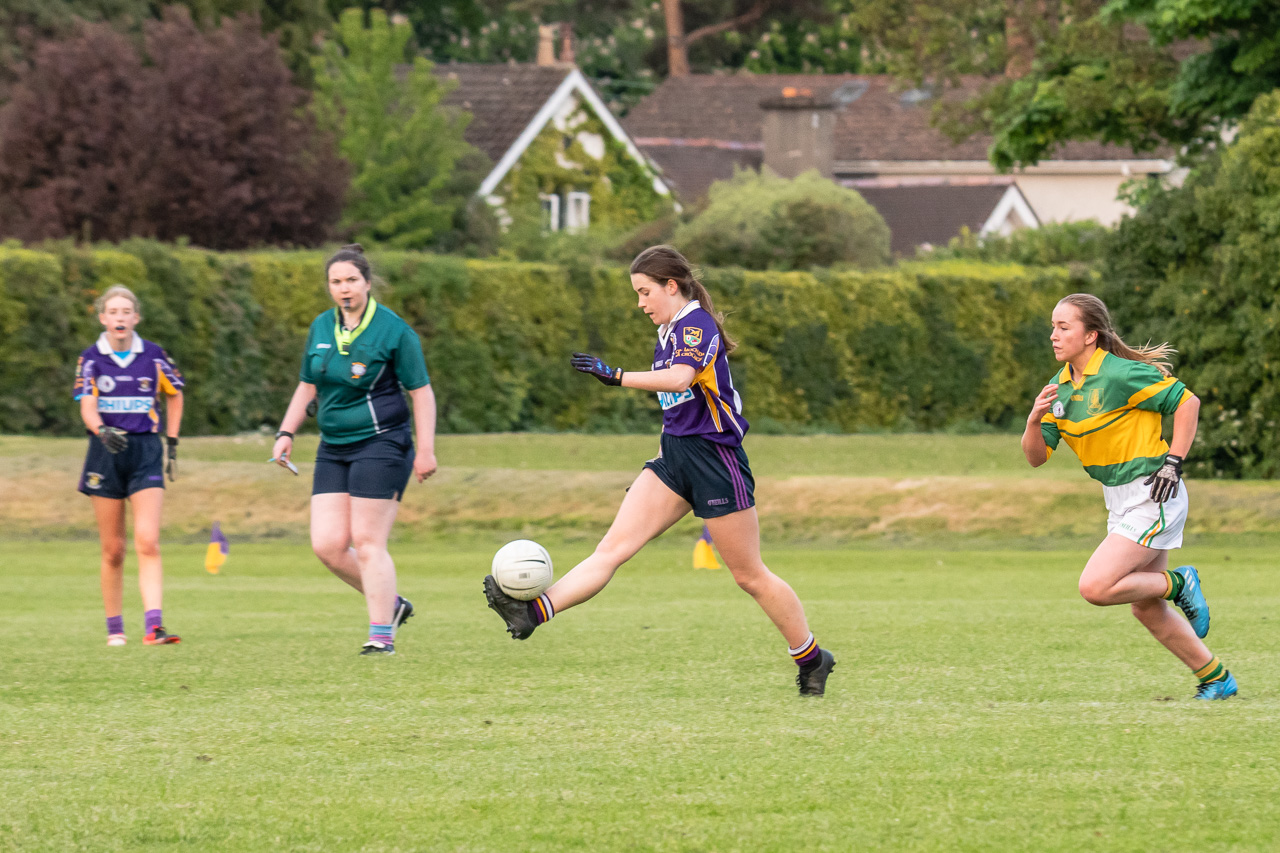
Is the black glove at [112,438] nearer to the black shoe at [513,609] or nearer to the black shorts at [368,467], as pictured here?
the black shorts at [368,467]

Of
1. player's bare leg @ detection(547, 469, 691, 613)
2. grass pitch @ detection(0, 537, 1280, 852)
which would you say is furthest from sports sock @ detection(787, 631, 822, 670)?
player's bare leg @ detection(547, 469, 691, 613)

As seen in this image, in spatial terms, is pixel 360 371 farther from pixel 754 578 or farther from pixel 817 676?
pixel 817 676

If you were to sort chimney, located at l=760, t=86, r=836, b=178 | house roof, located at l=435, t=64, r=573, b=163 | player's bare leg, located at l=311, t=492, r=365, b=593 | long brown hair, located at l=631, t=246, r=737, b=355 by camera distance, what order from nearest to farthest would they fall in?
long brown hair, located at l=631, t=246, r=737, b=355
player's bare leg, located at l=311, t=492, r=365, b=593
house roof, located at l=435, t=64, r=573, b=163
chimney, located at l=760, t=86, r=836, b=178

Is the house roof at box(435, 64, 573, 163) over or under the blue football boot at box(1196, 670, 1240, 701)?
under

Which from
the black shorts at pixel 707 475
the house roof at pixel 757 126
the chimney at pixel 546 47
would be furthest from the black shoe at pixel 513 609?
the chimney at pixel 546 47

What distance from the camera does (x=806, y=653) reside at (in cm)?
749

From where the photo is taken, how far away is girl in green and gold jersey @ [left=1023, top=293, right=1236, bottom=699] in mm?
7266

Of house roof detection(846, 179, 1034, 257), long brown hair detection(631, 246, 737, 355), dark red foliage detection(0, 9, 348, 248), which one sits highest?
long brown hair detection(631, 246, 737, 355)

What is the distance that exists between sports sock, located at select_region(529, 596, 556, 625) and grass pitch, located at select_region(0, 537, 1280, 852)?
37 cm

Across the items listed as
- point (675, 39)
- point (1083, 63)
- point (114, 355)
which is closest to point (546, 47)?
point (675, 39)

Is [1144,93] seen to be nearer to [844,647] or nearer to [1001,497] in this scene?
[1001,497]

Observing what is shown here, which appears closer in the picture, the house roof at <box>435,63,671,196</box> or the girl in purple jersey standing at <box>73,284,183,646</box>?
the girl in purple jersey standing at <box>73,284,183,646</box>

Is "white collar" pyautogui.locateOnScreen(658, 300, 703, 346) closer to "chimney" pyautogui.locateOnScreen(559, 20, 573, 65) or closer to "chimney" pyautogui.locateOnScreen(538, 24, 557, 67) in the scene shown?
"chimney" pyautogui.locateOnScreen(559, 20, 573, 65)

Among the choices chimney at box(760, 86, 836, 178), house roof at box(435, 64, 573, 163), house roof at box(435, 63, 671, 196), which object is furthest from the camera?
chimney at box(760, 86, 836, 178)
